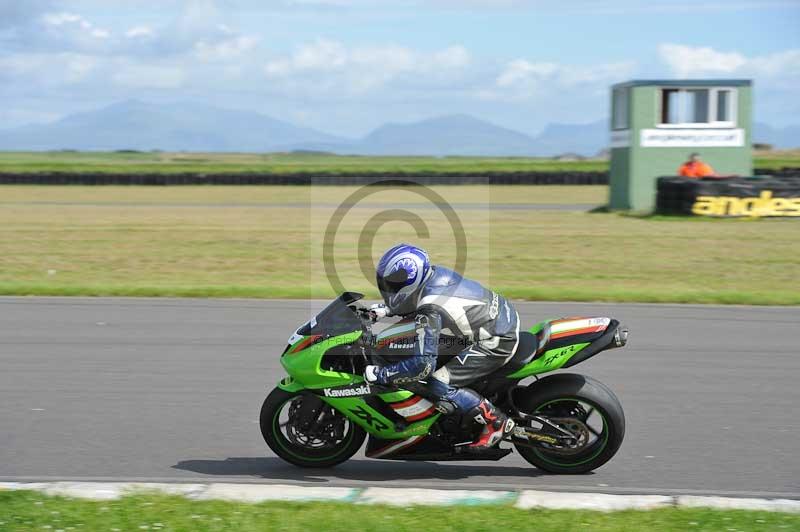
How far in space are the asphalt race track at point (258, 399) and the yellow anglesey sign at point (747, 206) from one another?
39.1 ft

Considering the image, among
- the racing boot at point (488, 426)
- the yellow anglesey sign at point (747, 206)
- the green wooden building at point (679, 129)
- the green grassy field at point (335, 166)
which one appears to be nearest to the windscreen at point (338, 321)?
the racing boot at point (488, 426)

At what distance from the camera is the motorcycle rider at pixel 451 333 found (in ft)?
19.9

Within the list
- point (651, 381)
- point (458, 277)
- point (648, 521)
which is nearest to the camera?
point (648, 521)

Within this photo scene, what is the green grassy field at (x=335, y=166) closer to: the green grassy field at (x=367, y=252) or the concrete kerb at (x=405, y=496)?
the green grassy field at (x=367, y=252)

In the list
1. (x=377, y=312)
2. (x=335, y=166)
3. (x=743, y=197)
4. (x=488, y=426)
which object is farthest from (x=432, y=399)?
(x=335, y=166)

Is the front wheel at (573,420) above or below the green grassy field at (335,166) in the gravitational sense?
below

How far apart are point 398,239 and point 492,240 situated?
2.10 m

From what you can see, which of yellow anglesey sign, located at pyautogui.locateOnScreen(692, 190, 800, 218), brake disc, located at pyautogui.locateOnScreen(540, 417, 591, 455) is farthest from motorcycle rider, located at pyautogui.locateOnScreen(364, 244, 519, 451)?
yellow anglesey sign, located at pyautogui.locateOnScreen(692, 190, 800, 218)

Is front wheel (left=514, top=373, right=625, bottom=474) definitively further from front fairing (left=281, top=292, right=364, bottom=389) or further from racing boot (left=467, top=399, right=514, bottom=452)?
front fairing (left=281, top=292, right=364, bottom=389)

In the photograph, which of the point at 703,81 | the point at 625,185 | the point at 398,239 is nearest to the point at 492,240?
the point at 398,239

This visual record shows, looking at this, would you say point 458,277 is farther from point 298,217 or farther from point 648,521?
point 298,217

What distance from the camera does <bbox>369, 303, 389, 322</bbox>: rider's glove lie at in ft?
20.7

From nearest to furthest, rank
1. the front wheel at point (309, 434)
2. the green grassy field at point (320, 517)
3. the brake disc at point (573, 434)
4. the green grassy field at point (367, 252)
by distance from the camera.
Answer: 1. the green grassy field at point (320, 517)
2. the brake disc at point (573, 434)
3. the front wheel at point (309, 434)
4. the green grassy field at point (367, 252)

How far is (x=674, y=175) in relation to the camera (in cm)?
2744
